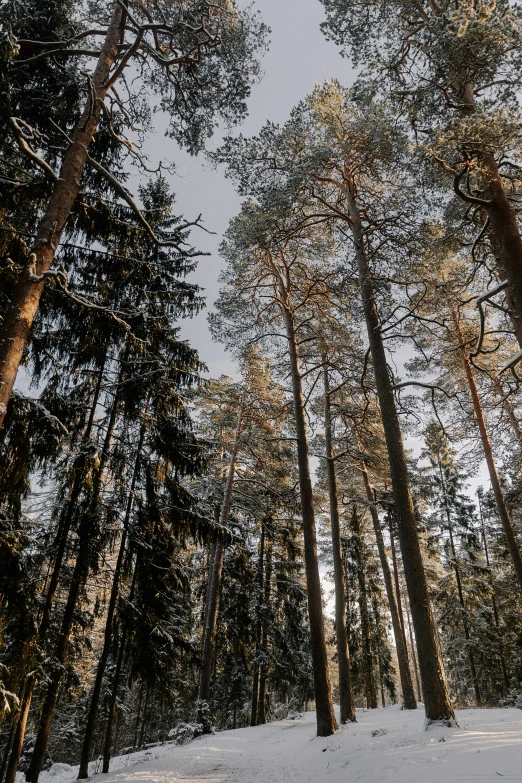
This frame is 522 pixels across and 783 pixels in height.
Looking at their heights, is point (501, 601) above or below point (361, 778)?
above

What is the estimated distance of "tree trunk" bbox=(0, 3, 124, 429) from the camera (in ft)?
13.3

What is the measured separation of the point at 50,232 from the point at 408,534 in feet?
23.5

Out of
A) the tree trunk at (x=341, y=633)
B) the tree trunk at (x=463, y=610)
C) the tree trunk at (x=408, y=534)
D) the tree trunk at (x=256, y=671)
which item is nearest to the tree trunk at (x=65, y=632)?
the tree trunk at (x=408, y=534)

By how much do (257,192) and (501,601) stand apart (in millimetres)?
23248

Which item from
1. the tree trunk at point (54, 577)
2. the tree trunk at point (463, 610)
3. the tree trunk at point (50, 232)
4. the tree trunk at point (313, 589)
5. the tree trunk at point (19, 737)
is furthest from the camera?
the tree trunk at point (463, 610)

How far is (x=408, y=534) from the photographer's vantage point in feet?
24.2

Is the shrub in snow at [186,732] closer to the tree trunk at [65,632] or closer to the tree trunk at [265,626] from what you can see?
the tree trunk at [65,632]

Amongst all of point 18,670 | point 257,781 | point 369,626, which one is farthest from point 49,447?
point 369,626

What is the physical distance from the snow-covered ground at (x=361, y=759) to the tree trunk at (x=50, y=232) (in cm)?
587

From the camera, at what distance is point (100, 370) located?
340 inches

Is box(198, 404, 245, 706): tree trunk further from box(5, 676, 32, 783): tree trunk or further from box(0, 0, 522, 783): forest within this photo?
box(5, 676, 32, 783): tree trunk

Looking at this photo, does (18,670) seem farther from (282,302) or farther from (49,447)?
(282,302)

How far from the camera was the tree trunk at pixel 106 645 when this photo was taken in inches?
307

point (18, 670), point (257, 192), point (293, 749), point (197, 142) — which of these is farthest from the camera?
point (257, 192)
